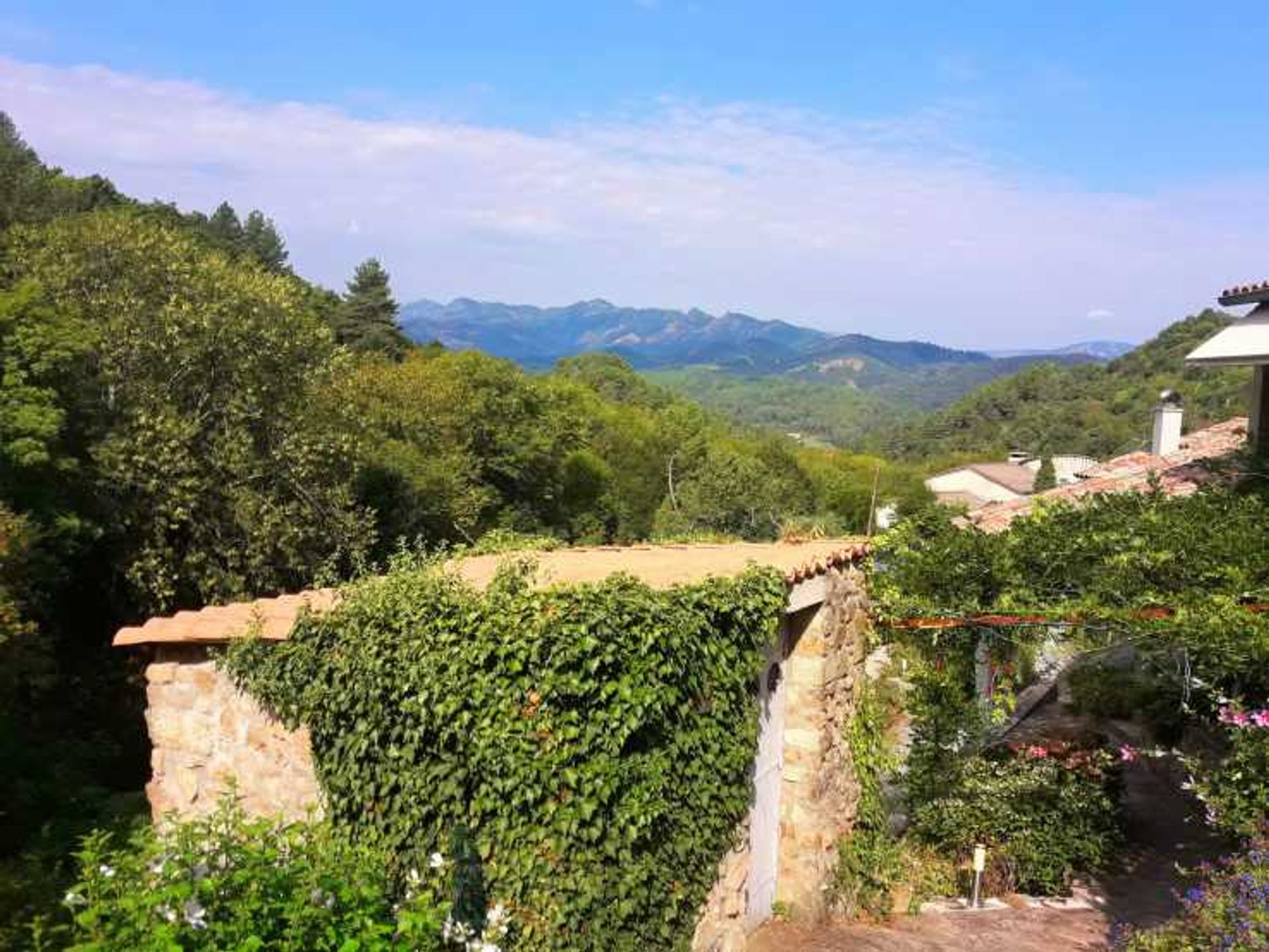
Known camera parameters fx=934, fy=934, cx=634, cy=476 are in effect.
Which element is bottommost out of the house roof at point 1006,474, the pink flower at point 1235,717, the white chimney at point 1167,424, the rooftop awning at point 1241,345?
the house roof at point 1006,474

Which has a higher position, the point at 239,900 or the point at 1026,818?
the point at 239,900

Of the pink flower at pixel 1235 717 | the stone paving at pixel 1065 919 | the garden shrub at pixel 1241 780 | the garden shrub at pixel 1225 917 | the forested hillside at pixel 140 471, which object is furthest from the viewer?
the forested hillside at pixel 140 471

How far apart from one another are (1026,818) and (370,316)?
1993 inches

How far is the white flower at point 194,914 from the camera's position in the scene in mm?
3295

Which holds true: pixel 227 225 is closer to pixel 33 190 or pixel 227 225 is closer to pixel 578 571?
pixel 33 190

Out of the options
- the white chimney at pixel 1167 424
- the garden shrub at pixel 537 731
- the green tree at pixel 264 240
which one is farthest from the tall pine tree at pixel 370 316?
the garden shrub at pixel 537 731

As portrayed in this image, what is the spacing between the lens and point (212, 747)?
5.73 metres

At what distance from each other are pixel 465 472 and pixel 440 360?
7.25 m

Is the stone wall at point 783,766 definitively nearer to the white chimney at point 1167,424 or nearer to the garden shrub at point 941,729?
the garden shrub at point 941,729

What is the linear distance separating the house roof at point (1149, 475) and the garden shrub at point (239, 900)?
6.03 m

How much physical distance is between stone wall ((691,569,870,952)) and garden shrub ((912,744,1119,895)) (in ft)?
4.39

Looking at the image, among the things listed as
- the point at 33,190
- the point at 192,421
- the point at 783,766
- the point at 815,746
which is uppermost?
the point at 33,190

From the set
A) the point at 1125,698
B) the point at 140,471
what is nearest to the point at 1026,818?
the point at 1125,698

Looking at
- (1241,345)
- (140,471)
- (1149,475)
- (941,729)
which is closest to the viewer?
(941,729)
